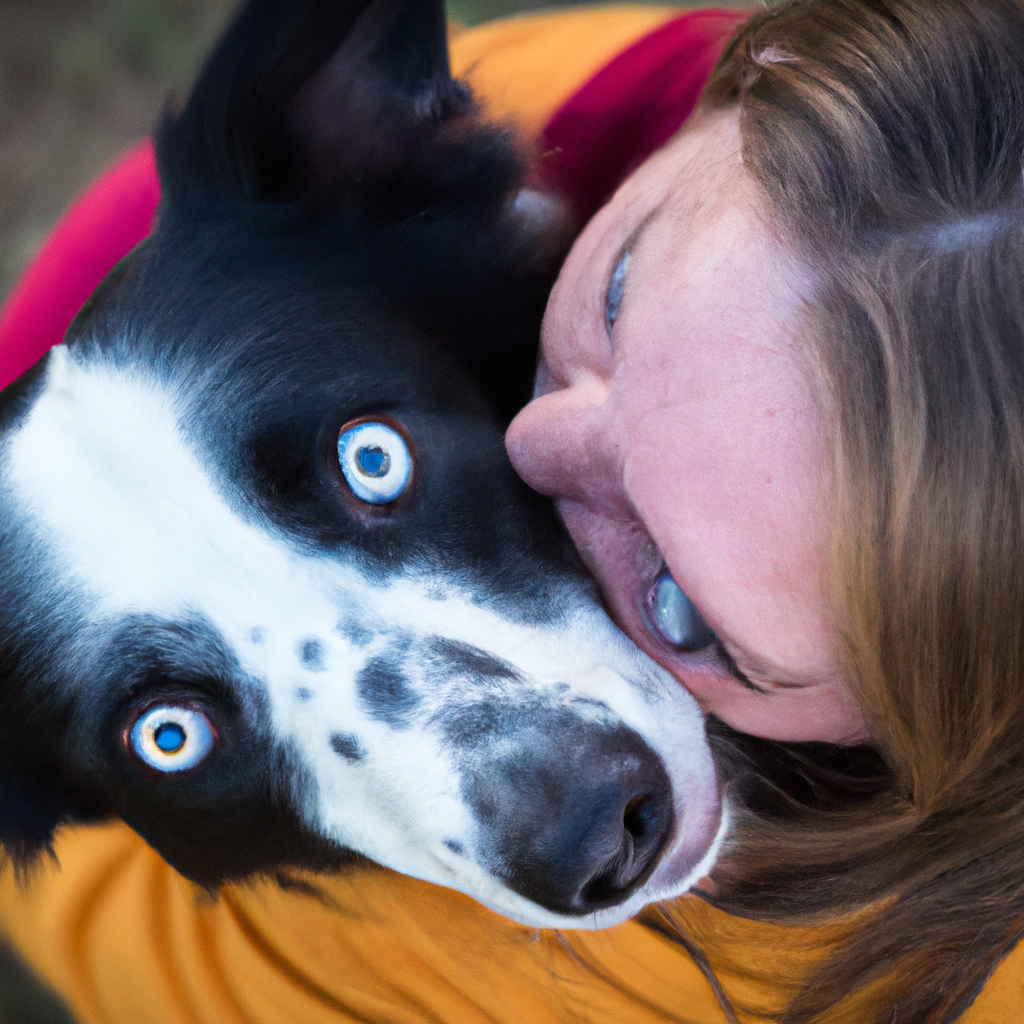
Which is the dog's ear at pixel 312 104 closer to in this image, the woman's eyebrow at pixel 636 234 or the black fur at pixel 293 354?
the black fur at pixel 293 354

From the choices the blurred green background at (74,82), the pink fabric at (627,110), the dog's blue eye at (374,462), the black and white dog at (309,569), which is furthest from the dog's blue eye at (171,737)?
the blurred green background at (74,82)

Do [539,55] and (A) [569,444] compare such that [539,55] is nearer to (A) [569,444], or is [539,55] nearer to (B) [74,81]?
(A) [569,444]

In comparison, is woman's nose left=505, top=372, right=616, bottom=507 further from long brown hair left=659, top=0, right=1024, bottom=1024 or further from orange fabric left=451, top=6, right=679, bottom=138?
orange fabric left=451, top=6, right=679, bottom=138

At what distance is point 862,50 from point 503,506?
754mm

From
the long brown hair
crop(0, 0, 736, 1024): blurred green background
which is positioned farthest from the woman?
crop(0, 0, 736, 1024): blurred green background

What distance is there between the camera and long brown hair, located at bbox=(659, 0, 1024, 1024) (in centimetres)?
95

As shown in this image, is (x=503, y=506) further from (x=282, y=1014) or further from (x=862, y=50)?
(x=282, y=1014)

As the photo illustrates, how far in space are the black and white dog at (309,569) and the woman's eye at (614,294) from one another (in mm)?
285

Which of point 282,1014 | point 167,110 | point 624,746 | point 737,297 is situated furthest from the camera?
point 282,1014

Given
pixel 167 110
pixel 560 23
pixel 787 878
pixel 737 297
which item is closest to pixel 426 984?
pixel 787 878

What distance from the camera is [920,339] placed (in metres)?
0.95

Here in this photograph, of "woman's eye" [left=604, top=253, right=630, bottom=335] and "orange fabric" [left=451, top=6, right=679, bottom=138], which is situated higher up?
"orange fabric" [left=451, top=6, right=679, bottom=138]

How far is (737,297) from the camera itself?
1.00m

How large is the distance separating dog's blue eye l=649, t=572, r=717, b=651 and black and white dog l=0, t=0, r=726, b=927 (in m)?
0.06
